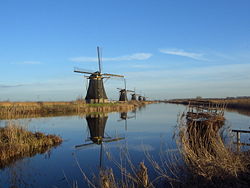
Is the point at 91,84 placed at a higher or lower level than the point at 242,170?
higher

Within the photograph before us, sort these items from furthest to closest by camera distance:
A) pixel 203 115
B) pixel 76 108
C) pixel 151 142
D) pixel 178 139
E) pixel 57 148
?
1. pixel 76 108
2. pixel 203 115
3. pixel 151 142
4. pixel 57 148
5. pixel 178 139

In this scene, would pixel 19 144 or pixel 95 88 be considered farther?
pixel 95 88

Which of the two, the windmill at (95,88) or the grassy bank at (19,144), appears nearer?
the grassy bank at (19,144)

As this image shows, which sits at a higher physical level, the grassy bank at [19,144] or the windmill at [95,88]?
the windmill at [95,88]

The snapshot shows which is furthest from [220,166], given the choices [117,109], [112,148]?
[117,109]

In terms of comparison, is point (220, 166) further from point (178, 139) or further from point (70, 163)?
point (70, 163)

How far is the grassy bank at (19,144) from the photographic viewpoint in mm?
7867

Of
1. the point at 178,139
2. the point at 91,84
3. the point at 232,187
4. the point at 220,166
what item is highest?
the point at 91,84

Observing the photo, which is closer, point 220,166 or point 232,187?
point 232,187

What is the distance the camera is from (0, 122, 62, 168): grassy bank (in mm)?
7867

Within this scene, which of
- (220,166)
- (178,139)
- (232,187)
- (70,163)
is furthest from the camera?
(70,163)

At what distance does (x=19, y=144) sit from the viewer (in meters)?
8.52

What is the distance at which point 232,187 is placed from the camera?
4.19 metres

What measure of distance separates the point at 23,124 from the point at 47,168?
11.8 feet
